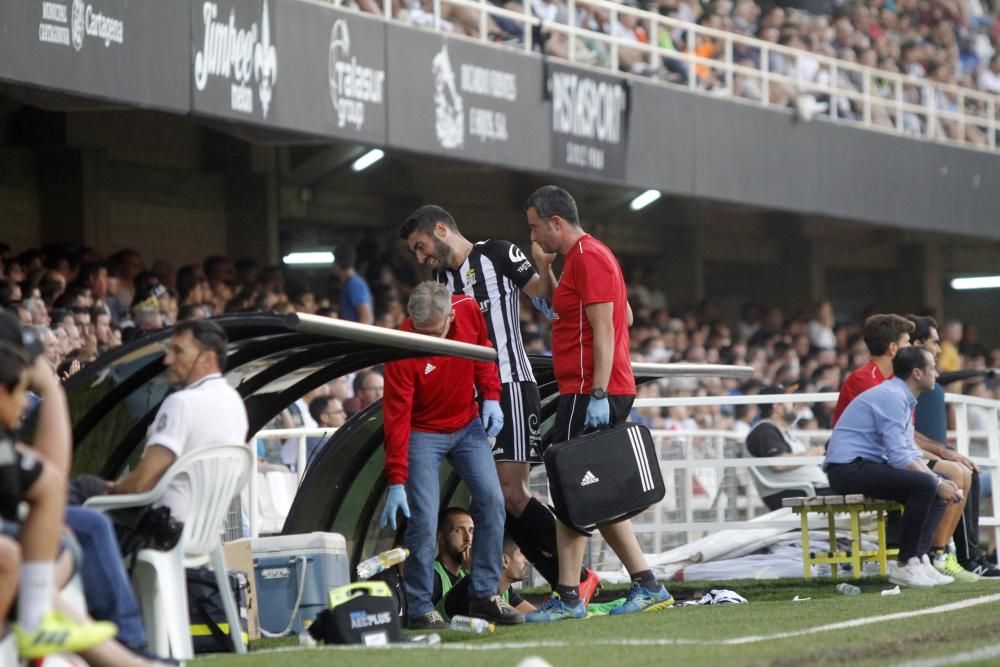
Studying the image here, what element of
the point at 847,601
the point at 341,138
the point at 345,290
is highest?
the point at 341,138

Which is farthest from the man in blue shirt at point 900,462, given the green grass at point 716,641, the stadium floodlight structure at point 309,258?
Result: the stadium floodlight structure at point 309,258

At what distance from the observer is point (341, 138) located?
17234mm

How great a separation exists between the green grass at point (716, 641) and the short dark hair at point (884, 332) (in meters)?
2.34

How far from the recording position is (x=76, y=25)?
13703 millimetres

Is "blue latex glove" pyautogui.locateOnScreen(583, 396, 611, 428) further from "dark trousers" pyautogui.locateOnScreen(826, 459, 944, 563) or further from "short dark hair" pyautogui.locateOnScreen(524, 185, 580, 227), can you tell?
"dark trousers" pyautogui.locateOnScreen(826, 459, 944, 563)

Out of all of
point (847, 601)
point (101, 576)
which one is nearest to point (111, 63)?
point (847, 601)

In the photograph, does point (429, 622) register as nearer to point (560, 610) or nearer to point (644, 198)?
point (560, 610)

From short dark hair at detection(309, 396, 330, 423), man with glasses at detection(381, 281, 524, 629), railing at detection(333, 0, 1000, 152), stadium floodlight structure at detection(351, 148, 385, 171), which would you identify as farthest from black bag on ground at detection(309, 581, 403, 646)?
stadium floodlight structure at detection(351, 148, 385, 171)

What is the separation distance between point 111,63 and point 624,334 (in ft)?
19.3

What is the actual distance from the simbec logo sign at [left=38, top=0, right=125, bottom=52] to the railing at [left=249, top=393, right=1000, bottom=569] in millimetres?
3388

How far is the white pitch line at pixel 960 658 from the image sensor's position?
22.5ft

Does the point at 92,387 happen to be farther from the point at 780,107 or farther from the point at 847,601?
the point at 780,107

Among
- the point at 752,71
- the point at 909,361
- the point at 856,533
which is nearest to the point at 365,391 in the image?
the point at 856,533

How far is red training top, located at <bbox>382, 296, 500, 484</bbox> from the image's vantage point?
925 cm
